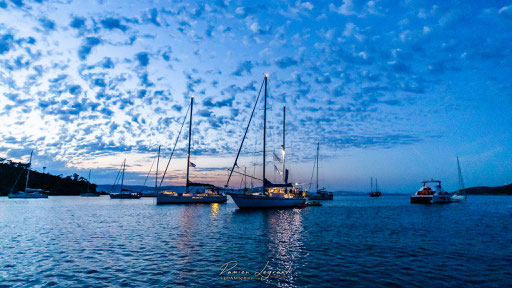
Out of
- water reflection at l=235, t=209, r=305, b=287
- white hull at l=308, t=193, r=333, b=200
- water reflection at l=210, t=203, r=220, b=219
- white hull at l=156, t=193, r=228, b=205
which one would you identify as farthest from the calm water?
white hull at l=308, t=193, r=333, b=200

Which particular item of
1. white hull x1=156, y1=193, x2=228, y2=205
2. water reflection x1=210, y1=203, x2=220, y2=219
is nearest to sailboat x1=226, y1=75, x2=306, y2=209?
water reflection x1=210, y1=203, x2=220, y2=219

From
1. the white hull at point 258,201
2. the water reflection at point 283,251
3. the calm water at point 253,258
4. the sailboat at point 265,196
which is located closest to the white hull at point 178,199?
the sailboat at point 265,196

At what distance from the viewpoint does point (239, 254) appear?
18672 mm

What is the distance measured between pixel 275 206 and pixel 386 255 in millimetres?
36591

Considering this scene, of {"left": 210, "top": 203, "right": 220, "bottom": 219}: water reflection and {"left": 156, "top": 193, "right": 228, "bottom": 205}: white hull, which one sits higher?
{"left": 156, "top": 193, "right": 228, "bottom": 205}: white hull

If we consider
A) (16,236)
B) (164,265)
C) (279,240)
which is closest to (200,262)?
(164,265)

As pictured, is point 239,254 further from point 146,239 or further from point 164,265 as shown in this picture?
point 146,239

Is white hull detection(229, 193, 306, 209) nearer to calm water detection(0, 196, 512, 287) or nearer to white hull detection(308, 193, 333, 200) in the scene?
calm water detection(0, 196, 512, 287)
